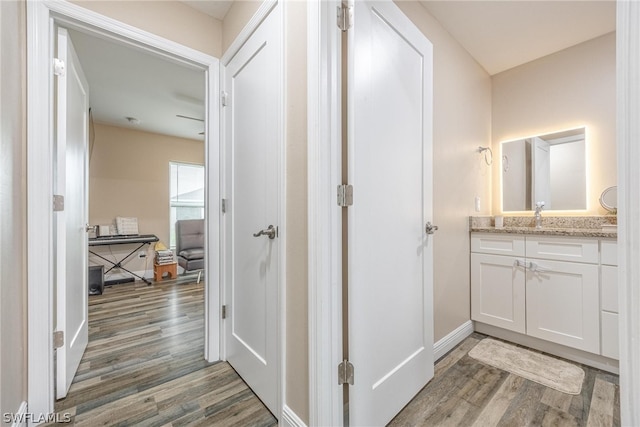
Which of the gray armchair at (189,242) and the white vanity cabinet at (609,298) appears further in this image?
the gray armchair at (189,242)

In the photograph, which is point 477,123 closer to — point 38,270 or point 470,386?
point 470,386

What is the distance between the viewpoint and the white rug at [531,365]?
165cm

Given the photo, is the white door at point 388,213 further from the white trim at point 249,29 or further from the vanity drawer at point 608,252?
the vanity drawer at point 608,252

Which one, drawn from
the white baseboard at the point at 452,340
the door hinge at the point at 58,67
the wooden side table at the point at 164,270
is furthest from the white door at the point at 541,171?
the wooden side table at the point at 164,270

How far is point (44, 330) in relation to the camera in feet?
4.42

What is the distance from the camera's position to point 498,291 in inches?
87.0

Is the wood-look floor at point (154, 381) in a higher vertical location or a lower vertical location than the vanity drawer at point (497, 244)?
lower

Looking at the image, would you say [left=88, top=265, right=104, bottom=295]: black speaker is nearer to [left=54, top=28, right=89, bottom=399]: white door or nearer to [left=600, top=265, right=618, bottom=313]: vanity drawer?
[left=54, top=28, right=89, bottom=399]: white door

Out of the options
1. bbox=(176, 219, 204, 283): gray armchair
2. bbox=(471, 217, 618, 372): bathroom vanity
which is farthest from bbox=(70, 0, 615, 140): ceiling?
bbox=(176, 219, 204, 283): gray armchair

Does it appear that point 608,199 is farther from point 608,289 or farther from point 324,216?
point 324,216

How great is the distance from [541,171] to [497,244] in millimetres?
930

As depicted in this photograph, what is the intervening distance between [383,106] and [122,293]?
155 inches

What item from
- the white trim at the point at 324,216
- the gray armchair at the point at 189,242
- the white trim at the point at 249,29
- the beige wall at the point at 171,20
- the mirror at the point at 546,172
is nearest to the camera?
the white trim at the point at 324,216

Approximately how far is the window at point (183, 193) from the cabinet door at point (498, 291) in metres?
4.66
